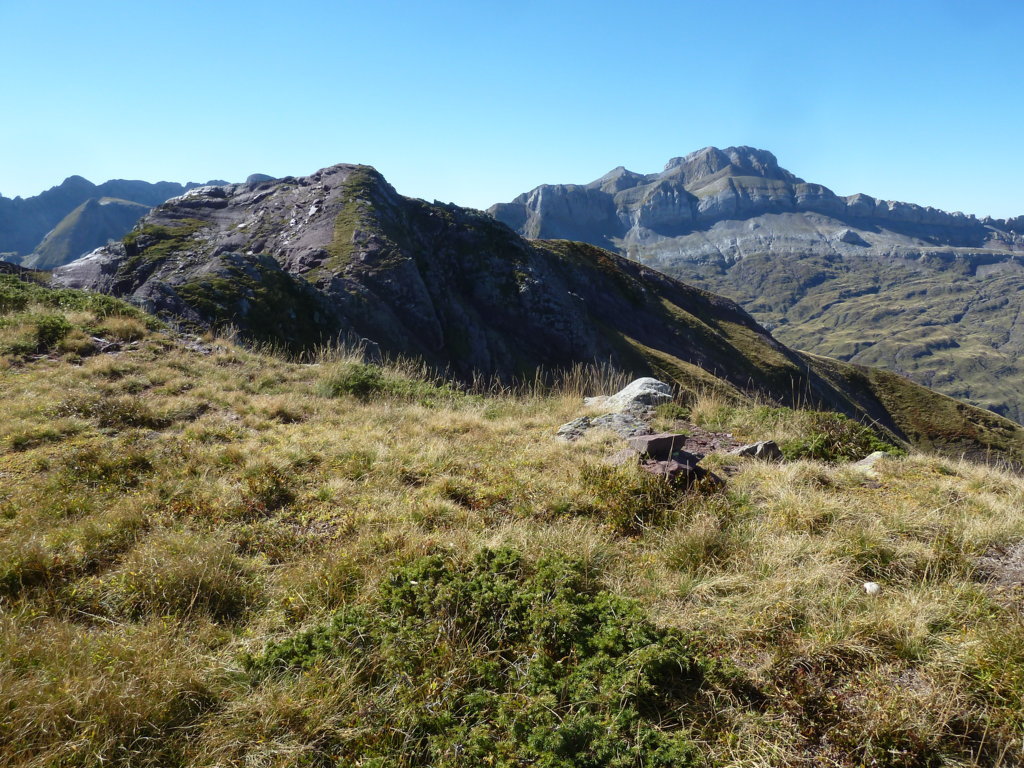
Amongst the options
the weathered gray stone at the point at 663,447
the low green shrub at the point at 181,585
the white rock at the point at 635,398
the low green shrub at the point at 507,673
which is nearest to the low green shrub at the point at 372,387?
the white rock at the point at 635,398

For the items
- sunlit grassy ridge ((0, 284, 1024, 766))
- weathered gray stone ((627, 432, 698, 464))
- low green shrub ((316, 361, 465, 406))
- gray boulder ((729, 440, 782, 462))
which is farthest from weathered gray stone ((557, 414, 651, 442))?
low green shrub ((316, 361, 465, 406))

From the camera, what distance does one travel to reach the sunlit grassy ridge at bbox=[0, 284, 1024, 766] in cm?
292

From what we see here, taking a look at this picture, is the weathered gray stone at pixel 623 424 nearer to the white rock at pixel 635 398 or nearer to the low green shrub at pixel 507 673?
the white rock at pixel 635 398

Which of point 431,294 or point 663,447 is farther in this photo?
point 431,294

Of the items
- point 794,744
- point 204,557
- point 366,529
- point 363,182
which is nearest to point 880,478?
point 794,744

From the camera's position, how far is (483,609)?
3.90 m

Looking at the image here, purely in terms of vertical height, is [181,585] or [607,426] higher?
[607,426]

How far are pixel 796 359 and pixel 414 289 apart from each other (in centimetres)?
5984

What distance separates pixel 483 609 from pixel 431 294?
42.9 meters

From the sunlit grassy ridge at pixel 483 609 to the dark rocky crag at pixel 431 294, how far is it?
13570 mm

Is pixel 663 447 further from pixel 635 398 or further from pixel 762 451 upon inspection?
pixel 635 398

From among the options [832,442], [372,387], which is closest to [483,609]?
[832,442]

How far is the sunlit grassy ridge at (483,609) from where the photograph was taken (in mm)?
2916

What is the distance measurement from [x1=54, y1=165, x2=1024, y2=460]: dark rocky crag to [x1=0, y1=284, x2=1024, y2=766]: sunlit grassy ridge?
1357cm
